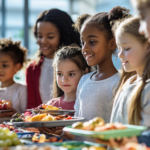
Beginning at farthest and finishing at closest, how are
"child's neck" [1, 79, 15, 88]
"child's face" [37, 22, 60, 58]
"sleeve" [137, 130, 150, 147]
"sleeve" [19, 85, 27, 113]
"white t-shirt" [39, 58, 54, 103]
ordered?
"child's neck" [1, 79, 15, 88] → "sleeve" [19, 85, 27, 113] → "white t-shirt" [39, 58, 54, 103] → "child's face" [37, 22, 60, 58] → "sleeve" [137, 130, 150, 147]

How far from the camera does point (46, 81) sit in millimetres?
3219

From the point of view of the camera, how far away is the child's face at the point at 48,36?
305 centimetres

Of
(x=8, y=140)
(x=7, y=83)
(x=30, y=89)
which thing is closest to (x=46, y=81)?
(x=30, y=89)

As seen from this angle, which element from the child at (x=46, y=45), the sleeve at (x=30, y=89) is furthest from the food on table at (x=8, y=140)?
the sleeve at (x=30, y=89)

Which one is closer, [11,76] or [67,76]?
[67,76]

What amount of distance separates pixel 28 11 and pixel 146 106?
670 centimetres

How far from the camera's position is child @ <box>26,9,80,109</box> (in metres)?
3.06

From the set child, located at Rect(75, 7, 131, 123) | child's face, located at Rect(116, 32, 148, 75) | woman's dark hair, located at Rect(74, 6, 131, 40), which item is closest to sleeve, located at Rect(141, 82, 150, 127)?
child's face, located at Rect(116, 32, 148, 75)

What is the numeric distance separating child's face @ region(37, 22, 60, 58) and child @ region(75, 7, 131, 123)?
2.97 feet

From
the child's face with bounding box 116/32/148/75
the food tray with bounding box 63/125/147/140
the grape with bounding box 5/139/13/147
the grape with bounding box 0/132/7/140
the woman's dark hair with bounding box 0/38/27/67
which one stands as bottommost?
the grape with bounding box 5/139/13/147

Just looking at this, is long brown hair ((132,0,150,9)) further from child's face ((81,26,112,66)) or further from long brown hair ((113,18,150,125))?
child's face ((81,26,112,66))

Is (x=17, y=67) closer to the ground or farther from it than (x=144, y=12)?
closer to the ground

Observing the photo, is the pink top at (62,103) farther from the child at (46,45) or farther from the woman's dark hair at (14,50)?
the woman's dark hair at (14,50)

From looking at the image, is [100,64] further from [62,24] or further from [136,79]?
[62,24]
